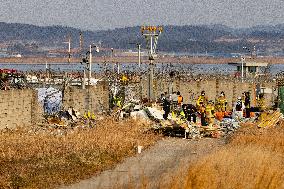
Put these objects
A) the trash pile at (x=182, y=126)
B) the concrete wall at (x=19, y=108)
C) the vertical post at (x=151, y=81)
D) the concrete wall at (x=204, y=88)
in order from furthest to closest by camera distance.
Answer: the concrete wall at (x=204, y=88) < the vertical post at (x=151, y=81) < the concrete wall at (x=19, y=108) < the trash pile at (x=182, y=126)

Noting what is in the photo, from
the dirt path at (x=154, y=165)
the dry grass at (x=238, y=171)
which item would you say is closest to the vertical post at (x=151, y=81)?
the dirt path at (x=154, y=165)

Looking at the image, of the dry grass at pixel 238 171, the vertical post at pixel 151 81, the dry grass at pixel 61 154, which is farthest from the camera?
the vertical post at pixel 151 81

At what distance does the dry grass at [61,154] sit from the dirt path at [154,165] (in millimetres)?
463

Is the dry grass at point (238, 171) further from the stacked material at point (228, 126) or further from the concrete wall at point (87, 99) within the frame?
the concrete wall at point (87, 99)

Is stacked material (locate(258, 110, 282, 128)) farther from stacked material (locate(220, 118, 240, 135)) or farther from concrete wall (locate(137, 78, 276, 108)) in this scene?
concrete wall (locate(137, 78, 276, 108))

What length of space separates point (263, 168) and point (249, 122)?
17.3 meters

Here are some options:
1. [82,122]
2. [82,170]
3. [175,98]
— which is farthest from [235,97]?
[82,170]

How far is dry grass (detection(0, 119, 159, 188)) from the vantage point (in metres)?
16.5

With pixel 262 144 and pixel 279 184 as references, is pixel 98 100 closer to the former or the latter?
pixel 262 144

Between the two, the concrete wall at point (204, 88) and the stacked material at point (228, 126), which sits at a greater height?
the concrete wall at point (204, 88)

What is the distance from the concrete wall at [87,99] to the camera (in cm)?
3441

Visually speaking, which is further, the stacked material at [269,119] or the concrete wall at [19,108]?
the stacked material at [269,119]

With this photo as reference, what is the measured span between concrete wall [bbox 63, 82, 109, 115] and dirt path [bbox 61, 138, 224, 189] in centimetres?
952

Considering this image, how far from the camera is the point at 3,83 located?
1561 inches
